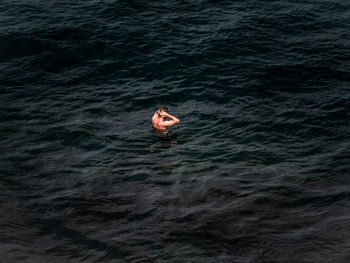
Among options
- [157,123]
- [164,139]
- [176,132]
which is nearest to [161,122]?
[157,123]

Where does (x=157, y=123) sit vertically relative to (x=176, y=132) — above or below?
above

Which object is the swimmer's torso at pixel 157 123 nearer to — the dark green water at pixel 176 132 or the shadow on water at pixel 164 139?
the shadow on water at pixel 164 139

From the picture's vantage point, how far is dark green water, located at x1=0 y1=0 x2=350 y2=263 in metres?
15.0

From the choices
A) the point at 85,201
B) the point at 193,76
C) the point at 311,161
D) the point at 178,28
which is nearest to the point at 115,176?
the point at 85,201

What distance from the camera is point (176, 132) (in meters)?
21.7

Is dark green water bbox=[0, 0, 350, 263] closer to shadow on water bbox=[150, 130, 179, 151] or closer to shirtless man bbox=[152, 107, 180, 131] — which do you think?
shadow on water bbox=[150, 130, 179, 151]

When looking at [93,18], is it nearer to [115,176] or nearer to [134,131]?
[134,131]

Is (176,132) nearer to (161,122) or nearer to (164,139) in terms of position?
(164,139)

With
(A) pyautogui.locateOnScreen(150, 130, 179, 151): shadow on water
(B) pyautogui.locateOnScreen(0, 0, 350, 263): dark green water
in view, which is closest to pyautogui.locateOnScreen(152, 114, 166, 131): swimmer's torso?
(A) pyautogui.locateOnScreen(150, 130, 179, 151): shadow on water

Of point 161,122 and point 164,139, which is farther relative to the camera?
point 164,139

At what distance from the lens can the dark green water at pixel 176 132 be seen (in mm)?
15047

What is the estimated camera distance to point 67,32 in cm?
3070

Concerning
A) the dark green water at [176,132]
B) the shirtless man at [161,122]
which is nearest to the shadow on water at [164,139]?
the dark green water at [176,132]

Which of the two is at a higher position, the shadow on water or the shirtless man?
the shirtless man
